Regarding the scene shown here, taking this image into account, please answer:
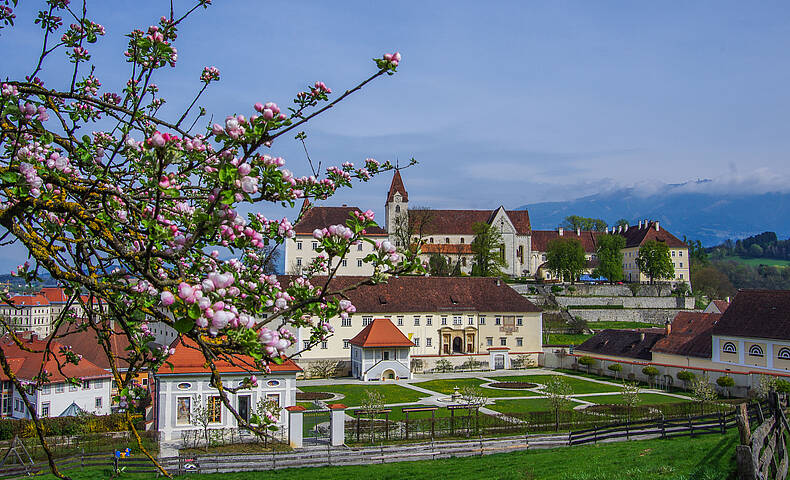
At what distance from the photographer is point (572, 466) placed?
16641mm

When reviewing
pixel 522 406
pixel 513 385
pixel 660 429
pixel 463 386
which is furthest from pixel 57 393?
pixel 660 429

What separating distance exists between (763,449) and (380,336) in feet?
99.5

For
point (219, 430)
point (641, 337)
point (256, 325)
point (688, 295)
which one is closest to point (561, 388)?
point (219, 430)

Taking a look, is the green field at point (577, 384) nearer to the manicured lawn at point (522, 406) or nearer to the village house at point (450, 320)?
the manicured lawn at point (522, 406)

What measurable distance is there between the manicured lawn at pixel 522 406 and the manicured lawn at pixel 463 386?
1946mm

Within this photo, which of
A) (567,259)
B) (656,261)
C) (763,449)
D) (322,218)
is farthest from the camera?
(656,261)

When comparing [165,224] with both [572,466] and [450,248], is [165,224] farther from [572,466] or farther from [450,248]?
[450,248]

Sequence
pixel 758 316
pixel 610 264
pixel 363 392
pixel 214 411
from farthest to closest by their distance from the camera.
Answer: pixel 610 264 < pixel 758 316 < pixel 363 392 < pixel 214 411

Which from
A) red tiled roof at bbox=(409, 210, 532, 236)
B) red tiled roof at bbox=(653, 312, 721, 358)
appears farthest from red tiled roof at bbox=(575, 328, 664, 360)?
red tiled roof at bbox=(409, 210, 532, 236)

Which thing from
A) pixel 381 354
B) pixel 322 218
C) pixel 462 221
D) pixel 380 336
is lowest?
pixel 381 354

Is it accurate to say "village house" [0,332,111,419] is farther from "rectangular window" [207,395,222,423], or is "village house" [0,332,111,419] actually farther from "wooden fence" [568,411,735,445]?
"wooden fence" [568,411,735,445]

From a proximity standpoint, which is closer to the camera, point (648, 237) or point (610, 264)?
point (610, 264)

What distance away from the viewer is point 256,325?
148 inches

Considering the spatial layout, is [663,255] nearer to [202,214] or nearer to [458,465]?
[458,465]
